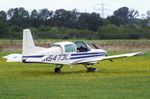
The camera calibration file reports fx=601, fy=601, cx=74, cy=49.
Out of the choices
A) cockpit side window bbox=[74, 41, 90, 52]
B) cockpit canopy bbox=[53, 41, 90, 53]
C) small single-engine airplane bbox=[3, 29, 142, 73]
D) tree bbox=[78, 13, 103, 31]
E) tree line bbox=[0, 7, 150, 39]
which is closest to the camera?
small single-engine airplane bbox=[3, 29, 142, 73]

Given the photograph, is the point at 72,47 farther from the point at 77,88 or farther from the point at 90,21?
the point at 90,21

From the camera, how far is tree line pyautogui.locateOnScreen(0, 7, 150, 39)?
104188mm

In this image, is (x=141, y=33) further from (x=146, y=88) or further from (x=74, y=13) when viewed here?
(x=146, y=88)

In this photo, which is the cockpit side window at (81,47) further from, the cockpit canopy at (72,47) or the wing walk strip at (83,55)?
the wing walk strip at (83,55)

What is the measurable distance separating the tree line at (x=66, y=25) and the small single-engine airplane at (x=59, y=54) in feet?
220

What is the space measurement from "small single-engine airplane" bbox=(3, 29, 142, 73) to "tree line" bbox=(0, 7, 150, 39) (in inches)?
2645

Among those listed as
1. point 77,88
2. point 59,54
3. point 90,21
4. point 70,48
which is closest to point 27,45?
point 59,54

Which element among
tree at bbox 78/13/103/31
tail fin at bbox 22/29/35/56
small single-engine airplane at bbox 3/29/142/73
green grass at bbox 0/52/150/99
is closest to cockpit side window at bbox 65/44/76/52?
small single-engine airplane at bbox 3/29/142/73

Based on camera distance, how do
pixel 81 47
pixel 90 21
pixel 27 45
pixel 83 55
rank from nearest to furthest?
pixel 27 45 < pixel 83 55 < pixel 81 47 < pixel 90 21

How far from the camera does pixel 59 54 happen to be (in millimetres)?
31875

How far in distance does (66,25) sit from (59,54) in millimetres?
95092

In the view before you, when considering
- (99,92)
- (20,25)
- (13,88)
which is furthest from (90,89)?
(20,25)

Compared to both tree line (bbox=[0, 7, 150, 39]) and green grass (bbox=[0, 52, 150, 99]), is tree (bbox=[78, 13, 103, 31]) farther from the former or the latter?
green grass (bbox=[0, 52, 150, 99])

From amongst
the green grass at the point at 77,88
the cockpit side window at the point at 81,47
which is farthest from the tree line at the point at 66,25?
the green grass at the point at 77,88
